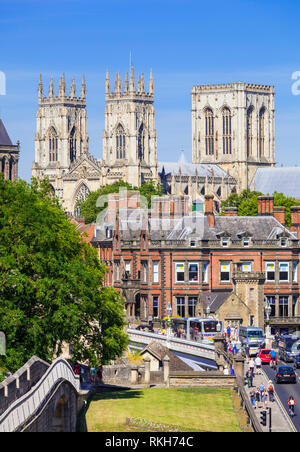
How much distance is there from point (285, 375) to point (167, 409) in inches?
407

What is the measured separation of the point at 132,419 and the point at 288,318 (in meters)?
45.4

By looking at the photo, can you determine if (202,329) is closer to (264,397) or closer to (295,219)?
(295,219)

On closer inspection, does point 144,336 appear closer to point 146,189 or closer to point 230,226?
point 230,226

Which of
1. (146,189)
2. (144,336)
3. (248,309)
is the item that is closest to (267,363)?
(144,336)

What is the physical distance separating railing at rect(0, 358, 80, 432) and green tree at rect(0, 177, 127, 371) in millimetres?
5056

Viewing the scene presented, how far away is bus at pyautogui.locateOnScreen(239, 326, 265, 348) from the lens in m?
82.2

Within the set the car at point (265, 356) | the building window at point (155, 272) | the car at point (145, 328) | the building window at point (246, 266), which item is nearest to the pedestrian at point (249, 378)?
the car at point (265, 356)

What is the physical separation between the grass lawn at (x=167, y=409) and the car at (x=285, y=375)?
107 inches

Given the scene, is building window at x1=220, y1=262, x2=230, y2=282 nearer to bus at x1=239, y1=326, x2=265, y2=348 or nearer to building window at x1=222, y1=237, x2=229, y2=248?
building window at x1=222, y1=237, x2=229, y2=248

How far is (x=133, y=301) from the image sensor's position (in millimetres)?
102500

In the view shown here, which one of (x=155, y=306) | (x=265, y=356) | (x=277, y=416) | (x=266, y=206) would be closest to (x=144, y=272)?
(x=155, y=306)

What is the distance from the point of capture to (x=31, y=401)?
3947cm

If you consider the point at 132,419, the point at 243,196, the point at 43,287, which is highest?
the point at 243,196

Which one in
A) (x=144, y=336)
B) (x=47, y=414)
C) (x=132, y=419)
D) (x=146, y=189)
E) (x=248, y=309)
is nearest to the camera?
(x=47, y=414)
